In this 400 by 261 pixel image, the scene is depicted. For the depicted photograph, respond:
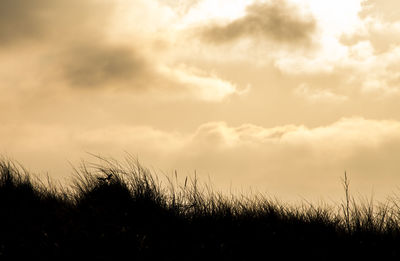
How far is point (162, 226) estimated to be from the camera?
5.75m

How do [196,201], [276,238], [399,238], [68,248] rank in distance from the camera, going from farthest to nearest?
1. [196,201]
2. [399,238]
3. [276,238]
4. [68,248]

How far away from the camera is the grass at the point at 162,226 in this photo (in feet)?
15.9

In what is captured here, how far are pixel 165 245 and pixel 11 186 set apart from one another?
10.3ft

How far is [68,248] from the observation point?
4.72m

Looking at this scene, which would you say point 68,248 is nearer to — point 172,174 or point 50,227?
point 50,227

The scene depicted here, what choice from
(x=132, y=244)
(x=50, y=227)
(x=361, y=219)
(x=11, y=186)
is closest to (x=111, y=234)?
(x=132, y=244)

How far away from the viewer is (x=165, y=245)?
196 inches

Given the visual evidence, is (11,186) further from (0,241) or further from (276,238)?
(276,238)

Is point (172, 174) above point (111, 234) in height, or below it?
above

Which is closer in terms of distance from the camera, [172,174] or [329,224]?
[329,224]

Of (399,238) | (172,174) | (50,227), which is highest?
(172,174)

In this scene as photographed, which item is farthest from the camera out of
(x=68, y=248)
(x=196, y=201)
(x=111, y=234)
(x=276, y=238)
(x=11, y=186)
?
Answer: (x=11, y=186)

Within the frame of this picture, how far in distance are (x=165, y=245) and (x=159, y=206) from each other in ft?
4.43

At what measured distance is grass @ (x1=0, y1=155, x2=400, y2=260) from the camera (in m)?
4.84
